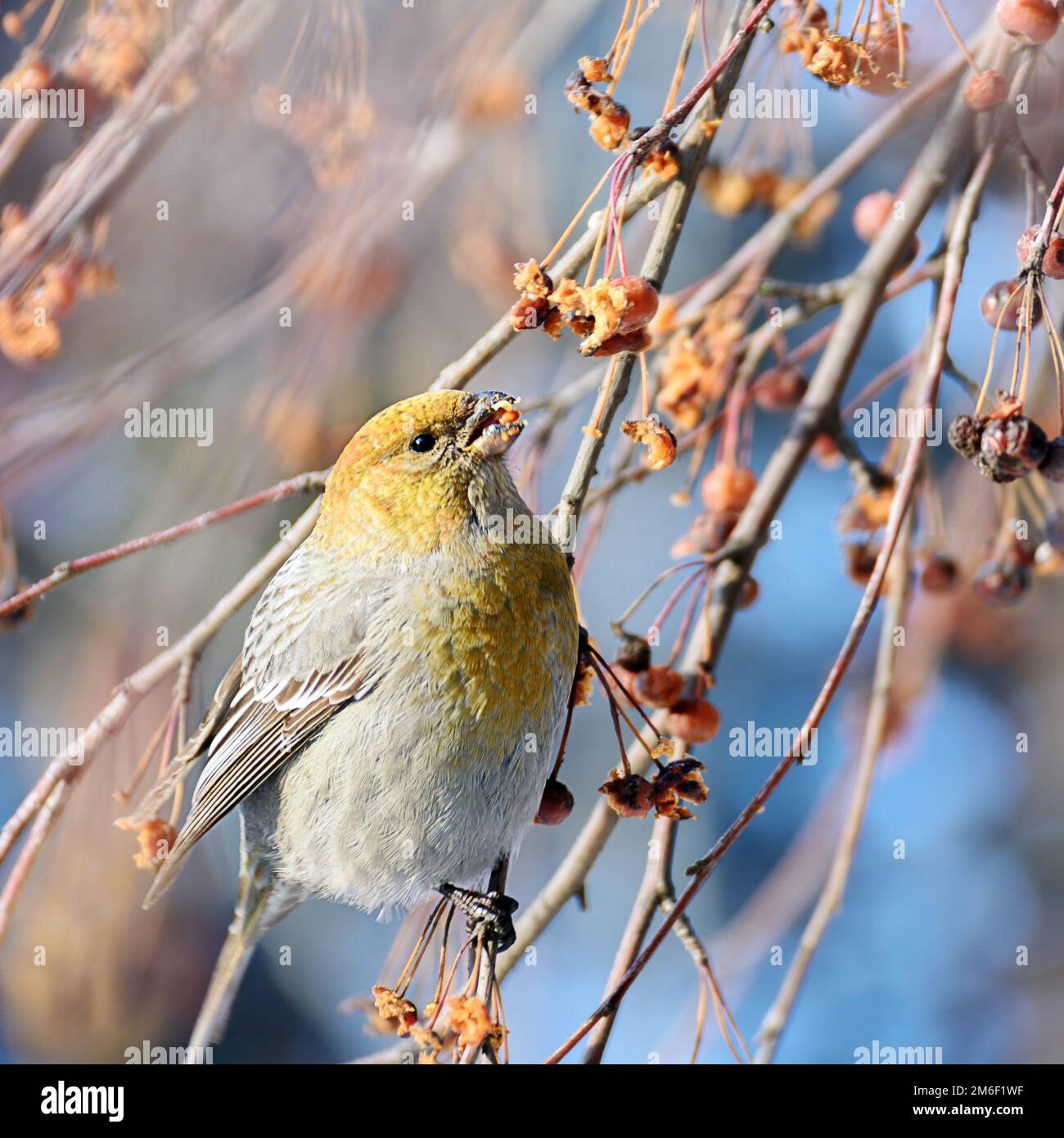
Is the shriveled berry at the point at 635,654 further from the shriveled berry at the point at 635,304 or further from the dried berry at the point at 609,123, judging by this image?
the dried berry at the point at 609,123

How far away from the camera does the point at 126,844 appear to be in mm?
3061

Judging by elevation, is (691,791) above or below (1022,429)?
below

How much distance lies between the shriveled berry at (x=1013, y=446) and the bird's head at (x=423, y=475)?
834mm

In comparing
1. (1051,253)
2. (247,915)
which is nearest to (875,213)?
(1051,253)

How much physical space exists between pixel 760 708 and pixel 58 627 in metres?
2.14

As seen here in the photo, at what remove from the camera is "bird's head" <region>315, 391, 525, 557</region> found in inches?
91.9

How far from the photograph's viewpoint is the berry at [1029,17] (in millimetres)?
1984

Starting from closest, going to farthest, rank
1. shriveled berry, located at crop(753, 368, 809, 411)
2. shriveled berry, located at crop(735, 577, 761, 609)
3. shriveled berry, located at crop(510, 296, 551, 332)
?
shriveled berry, located at crop(510, 296, 551, 332) → shriveled berry, located at crop(735, 577, 761, 609) → shriveled berry, located at crop(753, 368, 809, 411)

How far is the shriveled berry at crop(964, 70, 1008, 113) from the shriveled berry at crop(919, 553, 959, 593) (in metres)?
0.96

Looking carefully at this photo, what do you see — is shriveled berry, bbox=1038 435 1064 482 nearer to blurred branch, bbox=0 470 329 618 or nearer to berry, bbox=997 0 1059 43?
berry, bbox=997 0 1059 43

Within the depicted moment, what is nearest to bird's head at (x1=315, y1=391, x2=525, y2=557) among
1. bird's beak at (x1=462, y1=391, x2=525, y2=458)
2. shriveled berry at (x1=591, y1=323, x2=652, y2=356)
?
bird's beak at (x1=462, y1=391, x2=525, y2=458)

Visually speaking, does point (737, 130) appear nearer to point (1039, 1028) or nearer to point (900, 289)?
point (900, 289)

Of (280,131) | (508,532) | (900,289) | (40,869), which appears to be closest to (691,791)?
(508,532)

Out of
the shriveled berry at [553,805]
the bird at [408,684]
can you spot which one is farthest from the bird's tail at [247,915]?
the shriveled berry at [553,805]
